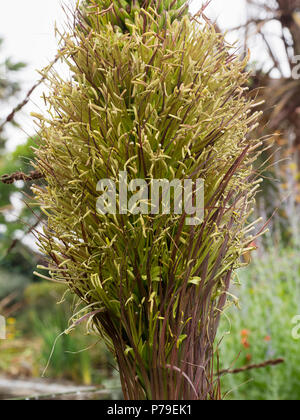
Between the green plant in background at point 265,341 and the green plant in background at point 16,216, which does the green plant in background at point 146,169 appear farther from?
the green plant in background at point 265,341

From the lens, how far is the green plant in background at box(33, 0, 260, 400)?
0.62m

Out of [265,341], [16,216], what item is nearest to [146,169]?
[16,216]

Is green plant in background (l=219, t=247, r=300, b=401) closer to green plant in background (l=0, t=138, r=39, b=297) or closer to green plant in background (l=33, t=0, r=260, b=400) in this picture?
green plant in background (l=0, t=138, r=39, b=297)

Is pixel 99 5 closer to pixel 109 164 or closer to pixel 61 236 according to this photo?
pixel 109 164

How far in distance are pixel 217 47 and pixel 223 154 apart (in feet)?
0.62

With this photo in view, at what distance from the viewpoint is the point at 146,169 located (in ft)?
2.04

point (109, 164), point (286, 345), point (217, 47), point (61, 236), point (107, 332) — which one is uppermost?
point (217, 47)

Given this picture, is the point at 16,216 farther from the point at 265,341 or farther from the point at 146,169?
the point at 265,341

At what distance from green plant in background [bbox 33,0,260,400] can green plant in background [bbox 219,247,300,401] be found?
51.5 inches

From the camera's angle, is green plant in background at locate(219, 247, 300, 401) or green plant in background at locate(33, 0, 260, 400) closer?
green plant in background at locate(33, 0, 260, 400)

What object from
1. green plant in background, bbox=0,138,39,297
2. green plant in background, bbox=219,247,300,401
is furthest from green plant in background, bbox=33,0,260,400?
green plant in background, bbox=219,247,300,401

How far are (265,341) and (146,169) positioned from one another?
1852 mm
